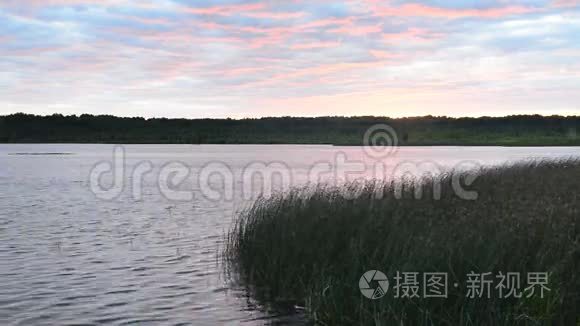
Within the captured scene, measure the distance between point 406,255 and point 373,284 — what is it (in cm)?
101

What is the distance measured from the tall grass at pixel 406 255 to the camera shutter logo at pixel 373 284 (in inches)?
5.3

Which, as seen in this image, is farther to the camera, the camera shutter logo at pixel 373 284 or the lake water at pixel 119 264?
the lake water at pixel 119 264

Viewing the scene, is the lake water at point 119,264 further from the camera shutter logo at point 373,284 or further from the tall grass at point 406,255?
the camera shutter logo at point 373,284

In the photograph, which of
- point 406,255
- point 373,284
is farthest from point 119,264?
point 406,255

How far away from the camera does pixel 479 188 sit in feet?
64.3

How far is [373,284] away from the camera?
9.24 m

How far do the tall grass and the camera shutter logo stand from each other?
0.14 meters

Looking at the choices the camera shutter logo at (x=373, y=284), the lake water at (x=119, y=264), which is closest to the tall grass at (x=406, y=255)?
the camera shutter logo at (x=373, y=284)

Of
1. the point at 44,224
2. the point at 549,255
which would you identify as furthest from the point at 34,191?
the point at 549,255

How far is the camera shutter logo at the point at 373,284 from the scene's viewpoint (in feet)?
28.9

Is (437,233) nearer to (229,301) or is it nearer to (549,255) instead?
(549,255)

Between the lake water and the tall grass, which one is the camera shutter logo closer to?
the tall grass

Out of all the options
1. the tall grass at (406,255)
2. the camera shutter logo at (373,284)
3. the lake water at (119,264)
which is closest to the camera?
the tall grass at (406,255)

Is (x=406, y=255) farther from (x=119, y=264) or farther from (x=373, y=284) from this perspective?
(x=119, y=264)
